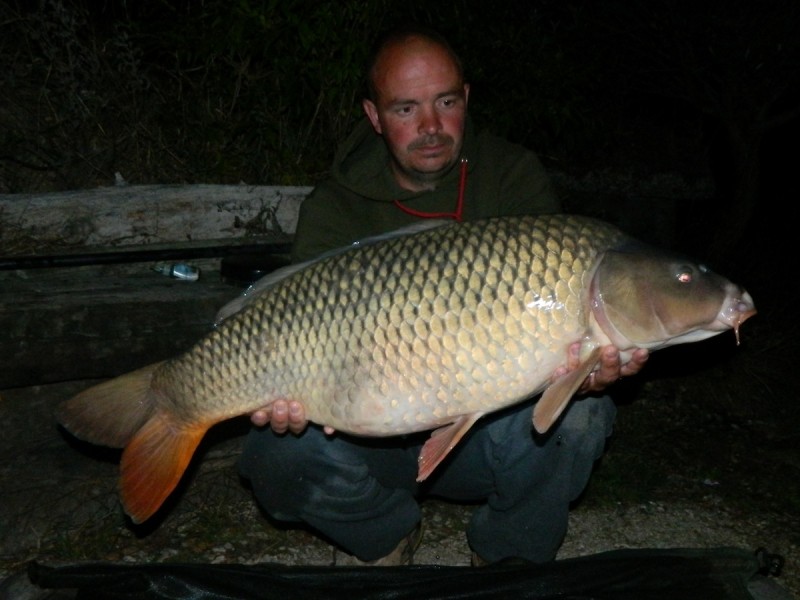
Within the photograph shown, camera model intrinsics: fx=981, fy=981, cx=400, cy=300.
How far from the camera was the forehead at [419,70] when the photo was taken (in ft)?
6.95

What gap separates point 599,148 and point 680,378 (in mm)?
1168

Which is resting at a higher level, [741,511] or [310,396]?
[310,396]

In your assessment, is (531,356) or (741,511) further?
(741,511)

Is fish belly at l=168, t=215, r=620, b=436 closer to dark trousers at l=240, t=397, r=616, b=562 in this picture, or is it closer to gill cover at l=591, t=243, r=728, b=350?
gill cover at l=591, t=243, r=728, b=350

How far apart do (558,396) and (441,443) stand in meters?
0.23

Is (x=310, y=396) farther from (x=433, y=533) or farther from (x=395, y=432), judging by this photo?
(x=433, y=533)

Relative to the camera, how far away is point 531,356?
5.23ft

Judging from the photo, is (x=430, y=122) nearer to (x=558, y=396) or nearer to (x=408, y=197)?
(x=408, y=197)

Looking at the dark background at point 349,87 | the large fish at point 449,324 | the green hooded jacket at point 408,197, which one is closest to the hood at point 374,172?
the green hooded jacket at point 408,197

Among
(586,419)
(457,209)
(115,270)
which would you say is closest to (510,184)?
(457,209)

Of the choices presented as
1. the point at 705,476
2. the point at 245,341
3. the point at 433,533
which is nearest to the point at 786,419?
the point at 705,476

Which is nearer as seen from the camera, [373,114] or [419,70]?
[419,70]

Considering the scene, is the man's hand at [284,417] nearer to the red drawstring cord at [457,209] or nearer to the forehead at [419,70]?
the red drawstring cord at [457,209]

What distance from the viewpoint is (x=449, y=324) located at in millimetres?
1595
